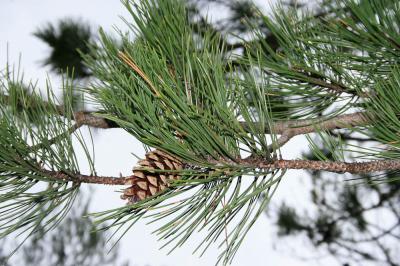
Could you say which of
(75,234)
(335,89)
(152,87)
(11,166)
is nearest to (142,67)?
(152,87)

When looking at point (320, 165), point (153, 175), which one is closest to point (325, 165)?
point (320, 165)

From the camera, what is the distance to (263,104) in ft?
1.22

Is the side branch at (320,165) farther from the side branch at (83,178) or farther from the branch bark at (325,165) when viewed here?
the side branch at (83,178)

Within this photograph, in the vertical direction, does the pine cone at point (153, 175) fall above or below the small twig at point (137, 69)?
below

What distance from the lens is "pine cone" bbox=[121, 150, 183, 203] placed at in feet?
1.32

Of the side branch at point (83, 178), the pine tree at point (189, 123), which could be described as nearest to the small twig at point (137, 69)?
the pine tree at point (189, 123)

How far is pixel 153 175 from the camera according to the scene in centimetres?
41

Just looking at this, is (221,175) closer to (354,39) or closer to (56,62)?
(354,39)

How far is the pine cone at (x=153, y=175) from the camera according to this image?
0.40 m


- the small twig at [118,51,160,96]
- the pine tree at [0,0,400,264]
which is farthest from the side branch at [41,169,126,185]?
the small twig at [118,51,160,96]

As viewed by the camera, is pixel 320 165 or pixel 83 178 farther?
pixel 83 178

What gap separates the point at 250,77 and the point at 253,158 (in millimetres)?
58

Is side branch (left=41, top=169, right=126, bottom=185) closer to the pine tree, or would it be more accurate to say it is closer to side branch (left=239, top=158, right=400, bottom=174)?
the pine tree

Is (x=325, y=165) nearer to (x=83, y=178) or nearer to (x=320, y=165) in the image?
(x=320, y=165)
